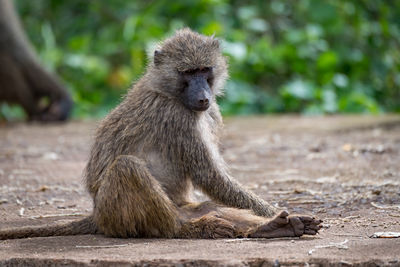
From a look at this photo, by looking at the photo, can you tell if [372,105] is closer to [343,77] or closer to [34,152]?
[343,77]

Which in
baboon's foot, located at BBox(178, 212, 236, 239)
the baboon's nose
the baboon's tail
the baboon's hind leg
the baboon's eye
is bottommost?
the baboon's tail

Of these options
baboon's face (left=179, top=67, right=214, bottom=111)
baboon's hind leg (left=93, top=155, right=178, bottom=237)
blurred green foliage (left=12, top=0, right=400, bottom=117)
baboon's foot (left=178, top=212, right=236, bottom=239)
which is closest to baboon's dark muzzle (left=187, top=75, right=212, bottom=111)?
baboon's face (left=179, top=67, right=214, bottom=111)

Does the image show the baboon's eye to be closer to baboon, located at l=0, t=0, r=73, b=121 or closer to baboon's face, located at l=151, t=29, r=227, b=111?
baboon's face, located at l=151, t=29, r=227, b=111

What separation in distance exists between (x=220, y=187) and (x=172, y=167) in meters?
0.35

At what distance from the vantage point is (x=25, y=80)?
1135 centimetres

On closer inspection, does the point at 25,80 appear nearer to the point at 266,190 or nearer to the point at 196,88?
the point at 266,190

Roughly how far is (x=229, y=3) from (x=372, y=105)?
4266mm

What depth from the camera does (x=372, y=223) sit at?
4453 mm

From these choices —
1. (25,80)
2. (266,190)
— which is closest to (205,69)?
(266,190)

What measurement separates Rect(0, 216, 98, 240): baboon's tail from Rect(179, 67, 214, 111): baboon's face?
40.3 inches

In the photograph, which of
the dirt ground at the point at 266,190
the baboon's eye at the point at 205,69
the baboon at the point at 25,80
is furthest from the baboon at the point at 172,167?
the baboon at the point at 25,80

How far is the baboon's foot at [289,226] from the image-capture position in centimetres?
408

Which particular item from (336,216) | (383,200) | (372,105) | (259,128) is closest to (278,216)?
(336,216)

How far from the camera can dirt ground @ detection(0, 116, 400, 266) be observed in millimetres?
3695
